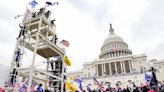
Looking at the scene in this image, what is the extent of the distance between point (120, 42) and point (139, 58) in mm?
16887

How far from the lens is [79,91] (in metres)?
18.3

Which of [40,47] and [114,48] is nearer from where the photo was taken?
[40,47]

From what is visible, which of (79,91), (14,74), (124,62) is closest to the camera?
(14,74)

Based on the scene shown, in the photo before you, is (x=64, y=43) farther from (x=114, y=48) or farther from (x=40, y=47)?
(x=114, y=48)

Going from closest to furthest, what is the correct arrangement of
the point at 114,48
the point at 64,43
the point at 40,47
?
the point at 40,47 → the point at 64,43 → the point at 114,48

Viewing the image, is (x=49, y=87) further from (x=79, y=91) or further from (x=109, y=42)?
(x=109, y=42)

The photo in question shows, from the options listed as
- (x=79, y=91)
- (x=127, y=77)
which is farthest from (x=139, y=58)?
(x=79, y=91)

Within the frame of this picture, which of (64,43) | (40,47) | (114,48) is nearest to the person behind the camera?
(40,47)

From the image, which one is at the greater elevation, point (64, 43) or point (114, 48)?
point (114, 48)

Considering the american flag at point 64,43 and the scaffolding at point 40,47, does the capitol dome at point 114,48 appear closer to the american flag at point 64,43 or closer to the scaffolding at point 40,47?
the american flag at point 64,43

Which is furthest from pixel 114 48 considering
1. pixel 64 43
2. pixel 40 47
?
pixel 40 47

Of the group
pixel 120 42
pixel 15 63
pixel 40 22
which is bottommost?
pixel 15 63

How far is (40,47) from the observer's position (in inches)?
439

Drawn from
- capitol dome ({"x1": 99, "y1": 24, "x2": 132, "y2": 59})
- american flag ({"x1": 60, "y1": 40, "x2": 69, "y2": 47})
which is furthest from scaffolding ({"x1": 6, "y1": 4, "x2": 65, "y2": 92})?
capitol dome ({"x1": 99, "y1": 24, "x2": 132, "y2": 59})
